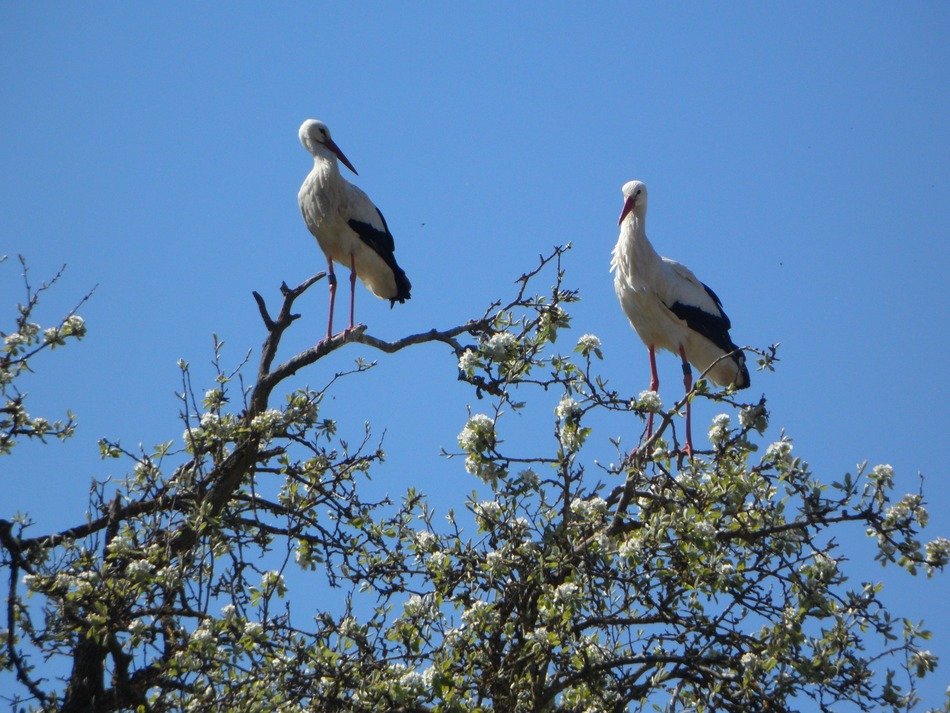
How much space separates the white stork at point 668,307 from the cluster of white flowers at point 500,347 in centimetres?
373

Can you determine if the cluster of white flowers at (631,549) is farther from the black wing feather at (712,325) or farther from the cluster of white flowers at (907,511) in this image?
the black wing feather at (712,325)

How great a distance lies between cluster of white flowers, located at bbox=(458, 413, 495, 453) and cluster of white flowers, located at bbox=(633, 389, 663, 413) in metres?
0.68

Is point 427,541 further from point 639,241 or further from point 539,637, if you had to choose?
point 639,241

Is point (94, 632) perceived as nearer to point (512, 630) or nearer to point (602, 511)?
point (512, 630)

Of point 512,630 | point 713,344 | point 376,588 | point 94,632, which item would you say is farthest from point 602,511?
point 713,344

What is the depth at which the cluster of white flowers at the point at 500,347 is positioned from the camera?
238 inches

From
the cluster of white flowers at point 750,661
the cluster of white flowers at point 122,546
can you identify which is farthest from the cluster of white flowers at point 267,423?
the cluster of white flowers at point 750,661

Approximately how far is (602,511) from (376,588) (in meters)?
1.10

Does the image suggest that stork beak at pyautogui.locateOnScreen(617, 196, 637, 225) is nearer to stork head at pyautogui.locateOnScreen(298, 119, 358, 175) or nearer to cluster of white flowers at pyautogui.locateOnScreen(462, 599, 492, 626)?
stork head at pyautogui.locateOnScreen(298, 119, 358, 175)

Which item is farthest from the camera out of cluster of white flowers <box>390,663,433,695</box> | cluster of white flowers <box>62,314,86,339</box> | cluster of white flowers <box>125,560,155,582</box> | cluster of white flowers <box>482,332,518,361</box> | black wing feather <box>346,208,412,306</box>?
black wing feather <box>346,208,412,306</box>

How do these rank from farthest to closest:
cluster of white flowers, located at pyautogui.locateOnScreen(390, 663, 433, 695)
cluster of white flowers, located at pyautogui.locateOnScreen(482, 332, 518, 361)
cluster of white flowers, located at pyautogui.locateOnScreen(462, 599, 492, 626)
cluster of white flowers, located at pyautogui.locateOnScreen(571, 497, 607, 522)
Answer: cluster of white flowers, located at pyautogui.locateOnScreen(482, 332, 518, 361) < cluster of white flowers, located at pyautogui.locateOnScreen(571, 497, 607, 522) < cluster of white flowers, located at pyautogui.locateOnScreen(462, 599, 492, 626) < cluster of white flowers, located at pyautogui.locateOnScreen(390, 663, 433, 695)

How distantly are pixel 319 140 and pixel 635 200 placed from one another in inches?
104

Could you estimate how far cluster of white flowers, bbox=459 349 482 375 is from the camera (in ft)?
19.9

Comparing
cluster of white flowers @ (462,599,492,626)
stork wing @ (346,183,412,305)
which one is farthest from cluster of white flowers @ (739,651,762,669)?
stork wing @ (346,183,412,305)
